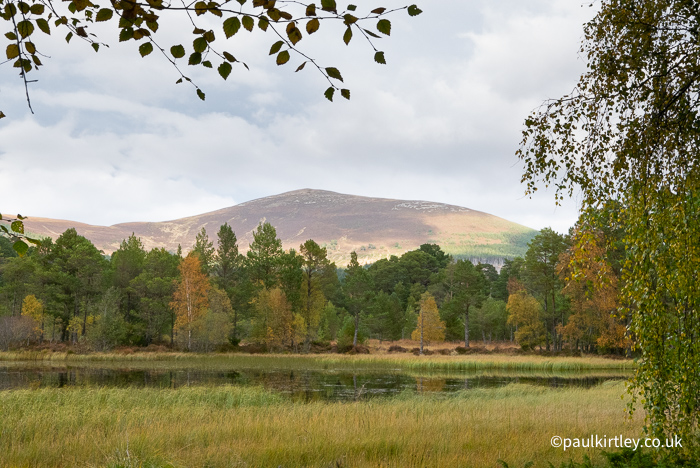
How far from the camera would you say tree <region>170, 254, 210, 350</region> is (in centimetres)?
4716

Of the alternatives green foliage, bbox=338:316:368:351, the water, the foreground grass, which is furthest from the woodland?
the foreground grass

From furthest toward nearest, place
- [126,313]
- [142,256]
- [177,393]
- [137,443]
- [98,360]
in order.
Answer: [142,256], [126,313], [98,360], [177,393], [137,443]

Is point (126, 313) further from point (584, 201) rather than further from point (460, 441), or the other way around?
point (584, 201)

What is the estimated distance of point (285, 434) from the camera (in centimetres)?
953

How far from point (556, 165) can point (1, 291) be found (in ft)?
216

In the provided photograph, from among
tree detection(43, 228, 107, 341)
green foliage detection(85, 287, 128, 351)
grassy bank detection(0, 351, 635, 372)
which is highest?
tree detection(43, 228, 107, 341)

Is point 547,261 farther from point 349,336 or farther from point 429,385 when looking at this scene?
point 429,385

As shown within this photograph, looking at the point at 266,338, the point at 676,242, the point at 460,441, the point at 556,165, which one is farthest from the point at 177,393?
the point at 266,338

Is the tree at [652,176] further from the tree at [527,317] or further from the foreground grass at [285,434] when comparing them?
the tree at [527,317]

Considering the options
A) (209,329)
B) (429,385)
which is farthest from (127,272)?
(429,385)

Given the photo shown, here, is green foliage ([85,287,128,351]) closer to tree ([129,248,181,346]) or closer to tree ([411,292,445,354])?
tree ([129,248,181,346])

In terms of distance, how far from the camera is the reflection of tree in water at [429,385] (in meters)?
23.4

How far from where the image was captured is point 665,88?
5531 mm

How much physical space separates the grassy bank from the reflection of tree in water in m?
8.25
